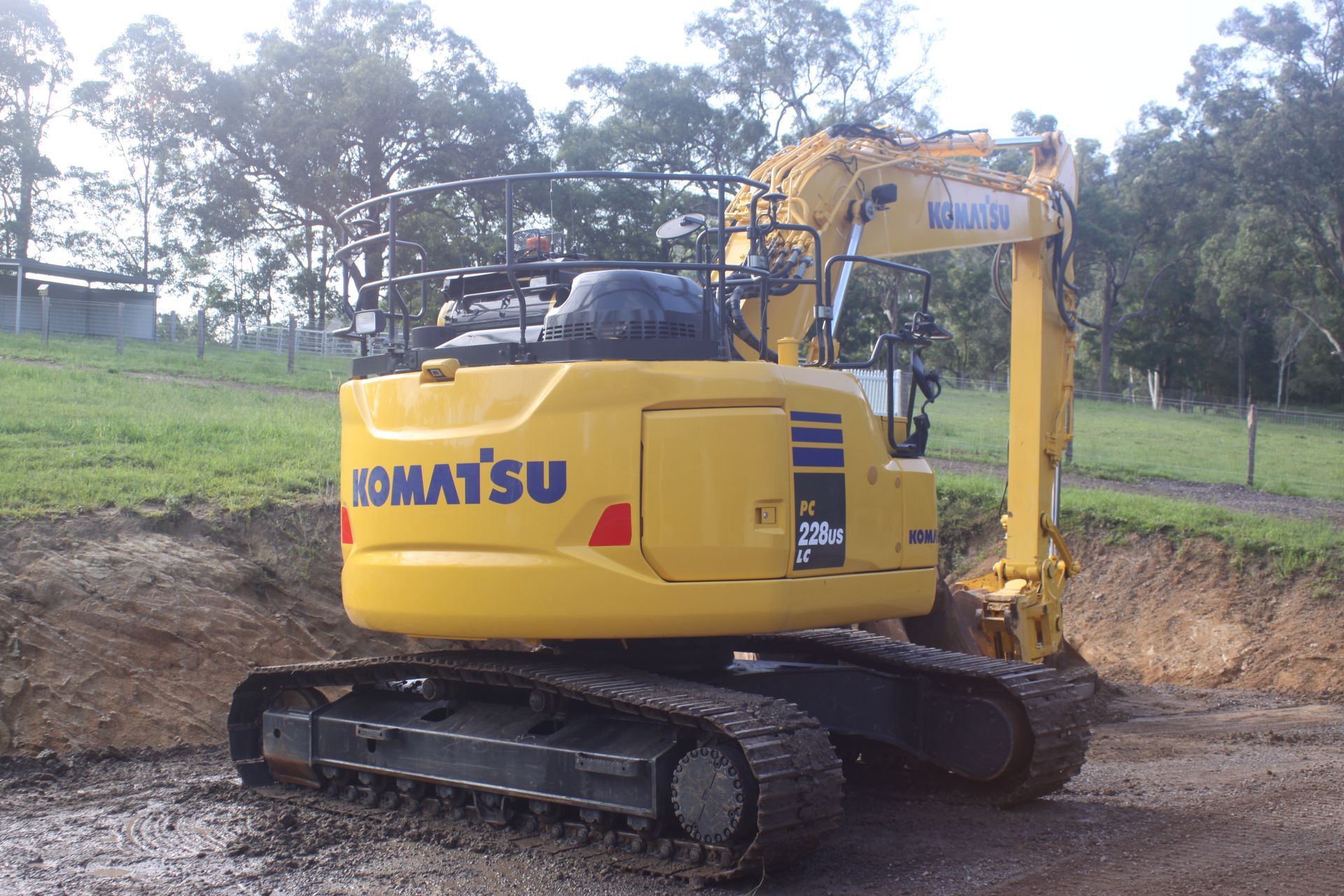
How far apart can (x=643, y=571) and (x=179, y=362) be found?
1957 centimetres

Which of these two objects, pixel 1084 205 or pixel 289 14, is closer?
pixel 289 14

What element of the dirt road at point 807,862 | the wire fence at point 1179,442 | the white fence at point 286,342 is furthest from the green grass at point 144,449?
the white fence at point 286,342

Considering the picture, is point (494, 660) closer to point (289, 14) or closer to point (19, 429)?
point (19, 429)

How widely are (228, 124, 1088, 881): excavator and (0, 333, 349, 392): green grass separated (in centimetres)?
1430

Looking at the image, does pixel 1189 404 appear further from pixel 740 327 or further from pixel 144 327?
pixel 740 327

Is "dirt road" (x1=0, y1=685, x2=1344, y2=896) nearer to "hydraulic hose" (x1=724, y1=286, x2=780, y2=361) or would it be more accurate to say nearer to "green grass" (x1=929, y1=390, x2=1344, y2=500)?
"hydraulic hose" (x1=724, y1=286, x2=780, y2=361)

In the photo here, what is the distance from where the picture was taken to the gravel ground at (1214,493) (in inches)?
555

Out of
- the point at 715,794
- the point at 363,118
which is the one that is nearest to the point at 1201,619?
the point at 715,794

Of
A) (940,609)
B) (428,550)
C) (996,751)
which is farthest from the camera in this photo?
(940,609)

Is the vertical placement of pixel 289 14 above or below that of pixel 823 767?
above

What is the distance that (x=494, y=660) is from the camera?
575 centimetres

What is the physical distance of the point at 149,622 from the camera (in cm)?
777

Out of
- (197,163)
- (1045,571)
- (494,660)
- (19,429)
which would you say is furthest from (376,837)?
(197,163)

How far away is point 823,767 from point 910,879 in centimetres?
59
